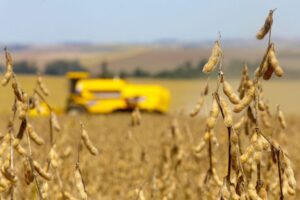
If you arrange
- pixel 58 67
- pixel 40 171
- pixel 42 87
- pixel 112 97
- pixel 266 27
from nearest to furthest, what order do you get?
1. pixel 266 27
2. pixel 40 171
3. pixel 42 87
4. pixel 112 97
5. pixel 58 67

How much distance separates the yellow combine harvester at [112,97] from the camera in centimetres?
2323

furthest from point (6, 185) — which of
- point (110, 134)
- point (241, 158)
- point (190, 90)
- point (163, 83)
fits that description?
point (163, 83)

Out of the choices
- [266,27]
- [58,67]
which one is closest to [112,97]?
[266,27]

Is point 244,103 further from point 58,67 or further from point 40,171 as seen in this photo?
point 58,67

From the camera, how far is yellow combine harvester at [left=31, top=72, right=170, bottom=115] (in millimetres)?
23234

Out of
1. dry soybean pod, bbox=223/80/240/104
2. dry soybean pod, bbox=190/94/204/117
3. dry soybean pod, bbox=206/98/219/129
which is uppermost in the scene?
dry soybean pod, bbox=223/80/240/104

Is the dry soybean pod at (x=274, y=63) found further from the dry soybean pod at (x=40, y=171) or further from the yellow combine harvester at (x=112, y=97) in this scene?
the yellow combine harvester at (x=112, y=97)

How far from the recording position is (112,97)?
77.0ft

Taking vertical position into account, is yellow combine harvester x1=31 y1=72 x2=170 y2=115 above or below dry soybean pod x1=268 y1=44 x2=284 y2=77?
below

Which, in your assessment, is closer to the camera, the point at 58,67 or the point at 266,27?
the point at 266,27

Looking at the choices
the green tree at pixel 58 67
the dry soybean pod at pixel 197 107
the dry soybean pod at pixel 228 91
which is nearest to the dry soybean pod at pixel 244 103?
the dry soybean pod at pixel 228 91

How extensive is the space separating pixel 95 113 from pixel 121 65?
55.7 m

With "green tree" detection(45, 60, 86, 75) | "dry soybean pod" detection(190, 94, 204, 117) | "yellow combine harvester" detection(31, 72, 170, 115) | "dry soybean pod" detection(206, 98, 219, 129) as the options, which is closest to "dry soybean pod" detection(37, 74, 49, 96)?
"dry soybean pod" detection(190, 94, 204, 117)

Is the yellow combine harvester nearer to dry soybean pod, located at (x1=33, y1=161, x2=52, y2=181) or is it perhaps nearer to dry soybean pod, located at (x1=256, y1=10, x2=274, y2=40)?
dry soybean pod, located at (x1=33, y1=161, x2=52, y2=181)
